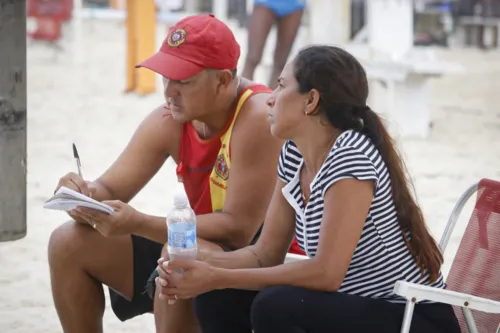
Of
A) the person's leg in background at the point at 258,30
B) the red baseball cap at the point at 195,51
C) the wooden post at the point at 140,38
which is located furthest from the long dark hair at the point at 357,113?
the wooden post at the point at 140,38

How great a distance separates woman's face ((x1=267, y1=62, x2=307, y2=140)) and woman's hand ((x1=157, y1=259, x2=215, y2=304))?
0.41 meters

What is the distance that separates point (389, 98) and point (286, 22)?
1.02m

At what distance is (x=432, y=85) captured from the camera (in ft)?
34.9

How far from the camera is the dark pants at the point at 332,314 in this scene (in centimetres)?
241

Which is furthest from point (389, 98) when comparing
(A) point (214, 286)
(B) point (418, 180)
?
(A) point (214, 286)

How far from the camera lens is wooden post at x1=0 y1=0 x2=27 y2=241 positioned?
4.46 metres

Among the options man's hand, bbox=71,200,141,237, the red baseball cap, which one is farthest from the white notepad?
the red baseball cap

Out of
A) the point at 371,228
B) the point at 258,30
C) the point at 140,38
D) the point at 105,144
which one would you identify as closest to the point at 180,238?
the point at 371,228

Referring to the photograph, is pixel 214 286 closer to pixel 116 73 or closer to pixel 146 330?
pixel 146 330

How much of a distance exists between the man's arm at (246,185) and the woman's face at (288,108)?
1.10ft

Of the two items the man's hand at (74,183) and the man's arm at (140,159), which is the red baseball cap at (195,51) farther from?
the man's hand at (74,183)

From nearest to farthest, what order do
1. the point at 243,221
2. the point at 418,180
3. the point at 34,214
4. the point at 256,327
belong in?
1. the point at 256,327
2. the point at 243,221
3. the point at 34,214
4. the point at 418,180

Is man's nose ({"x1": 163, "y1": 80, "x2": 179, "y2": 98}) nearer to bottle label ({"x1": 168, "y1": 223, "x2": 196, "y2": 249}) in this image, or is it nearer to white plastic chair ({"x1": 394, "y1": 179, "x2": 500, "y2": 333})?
bottle label ({"x1": 168, "y1": 223, "x2": 196, "y2": 249})

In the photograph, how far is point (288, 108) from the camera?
256 cm
